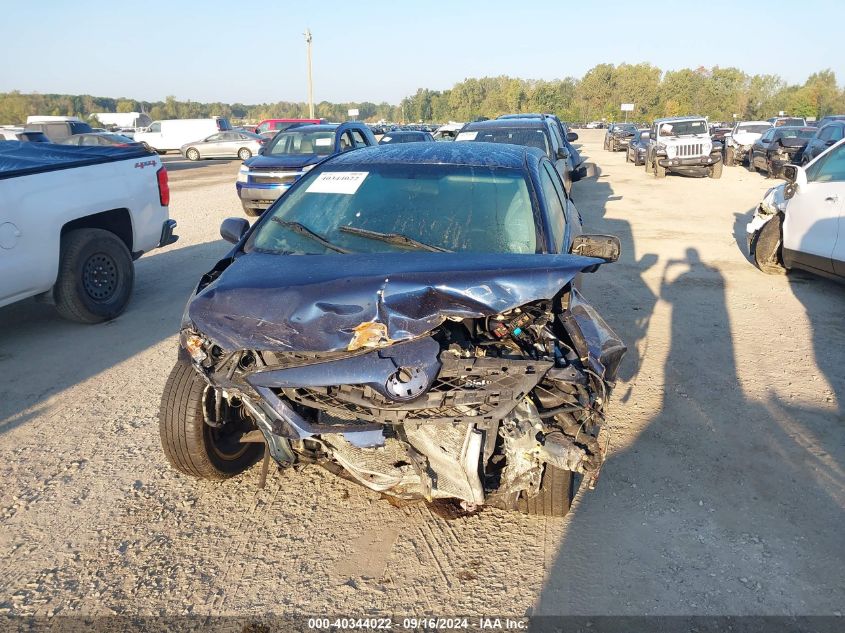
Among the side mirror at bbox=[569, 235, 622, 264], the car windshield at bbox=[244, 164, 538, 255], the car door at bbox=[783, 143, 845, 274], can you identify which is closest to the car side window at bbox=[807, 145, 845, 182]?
the car door at bbox=[783, 143, 845, 274]

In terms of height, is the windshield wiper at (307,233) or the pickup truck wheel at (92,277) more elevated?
the windshield wiper at (307,233)

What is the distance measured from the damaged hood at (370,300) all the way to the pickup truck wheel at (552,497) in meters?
0.85

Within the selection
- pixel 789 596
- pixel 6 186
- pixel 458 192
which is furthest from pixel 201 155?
pixel 789 596

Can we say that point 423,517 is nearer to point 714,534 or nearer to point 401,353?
point 401,353

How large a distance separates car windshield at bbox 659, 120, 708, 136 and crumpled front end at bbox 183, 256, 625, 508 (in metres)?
19.8

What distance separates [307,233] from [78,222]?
3464 millimetres

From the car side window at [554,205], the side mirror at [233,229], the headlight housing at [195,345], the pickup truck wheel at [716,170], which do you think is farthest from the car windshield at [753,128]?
the headlight housing at [195,345]

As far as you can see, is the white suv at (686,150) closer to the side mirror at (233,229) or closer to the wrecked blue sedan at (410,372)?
the side mirror at (233,229)

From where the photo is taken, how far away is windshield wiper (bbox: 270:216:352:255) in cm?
342

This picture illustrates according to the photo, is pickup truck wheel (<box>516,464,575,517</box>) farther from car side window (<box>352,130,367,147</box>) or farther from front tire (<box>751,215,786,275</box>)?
car side window (<box>352,130,367,147</box>)

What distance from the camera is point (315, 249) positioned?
346 cm

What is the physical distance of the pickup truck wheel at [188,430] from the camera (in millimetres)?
3172

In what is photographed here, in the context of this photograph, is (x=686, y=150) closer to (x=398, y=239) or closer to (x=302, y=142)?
(x=302, y=142)

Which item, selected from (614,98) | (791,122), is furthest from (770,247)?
(614,98)
